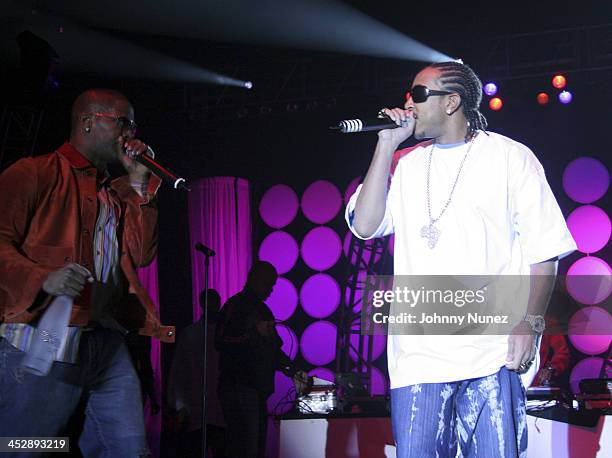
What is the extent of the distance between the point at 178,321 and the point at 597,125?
5.51 meters

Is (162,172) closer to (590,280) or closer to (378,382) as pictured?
(378,382)

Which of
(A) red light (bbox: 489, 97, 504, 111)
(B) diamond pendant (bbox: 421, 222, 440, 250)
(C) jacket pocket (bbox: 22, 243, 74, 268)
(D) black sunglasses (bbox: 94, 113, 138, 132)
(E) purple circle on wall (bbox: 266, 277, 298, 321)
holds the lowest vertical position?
(C) jacket pocket (bbox: 22, 243, 74, 268)

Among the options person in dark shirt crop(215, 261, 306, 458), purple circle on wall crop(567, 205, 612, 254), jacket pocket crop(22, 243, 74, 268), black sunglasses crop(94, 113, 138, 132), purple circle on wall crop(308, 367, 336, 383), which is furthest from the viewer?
purple circle on wall crop(308, 367, 336, 383)

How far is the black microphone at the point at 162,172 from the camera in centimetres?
278

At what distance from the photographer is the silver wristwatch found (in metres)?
2.17

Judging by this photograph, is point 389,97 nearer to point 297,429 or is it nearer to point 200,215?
point 200,215

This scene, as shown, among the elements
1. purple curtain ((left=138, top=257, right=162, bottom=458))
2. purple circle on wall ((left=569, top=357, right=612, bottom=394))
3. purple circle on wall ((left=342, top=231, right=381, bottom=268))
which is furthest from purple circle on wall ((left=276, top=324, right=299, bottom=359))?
purple circle on wall ((left=569, top=357, right=612, bottom=394))

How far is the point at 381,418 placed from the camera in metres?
4.77

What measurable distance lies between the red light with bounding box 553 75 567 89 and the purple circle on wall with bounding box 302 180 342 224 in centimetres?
281

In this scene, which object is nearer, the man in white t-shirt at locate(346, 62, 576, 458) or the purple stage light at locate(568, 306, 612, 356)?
the man in white t-shirt at locate(346, 62, 576, 458)

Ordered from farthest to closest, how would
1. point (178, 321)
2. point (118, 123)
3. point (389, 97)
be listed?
point (178, 321)
point (389, 97)
point (118, 123)

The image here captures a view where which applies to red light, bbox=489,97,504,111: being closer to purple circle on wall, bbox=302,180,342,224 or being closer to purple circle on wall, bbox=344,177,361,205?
purple circle on wall, bbox=344,177,361,205

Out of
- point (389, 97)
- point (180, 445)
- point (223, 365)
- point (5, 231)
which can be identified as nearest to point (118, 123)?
point (5, 231)

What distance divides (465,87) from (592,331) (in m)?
6.01
